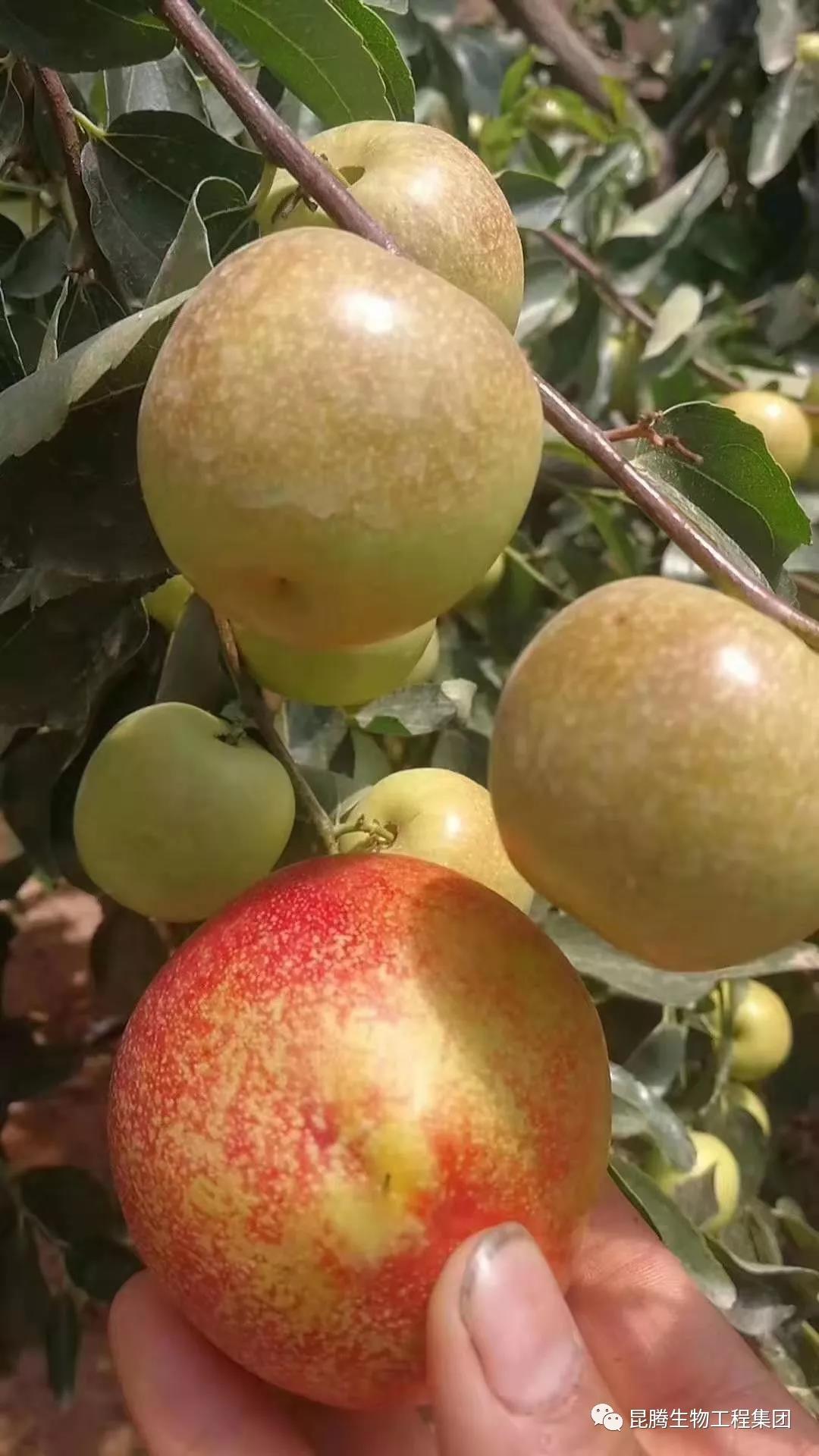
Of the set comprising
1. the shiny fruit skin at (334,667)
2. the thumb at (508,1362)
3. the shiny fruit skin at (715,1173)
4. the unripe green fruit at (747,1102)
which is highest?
the shiny fruit skin at (334,667)

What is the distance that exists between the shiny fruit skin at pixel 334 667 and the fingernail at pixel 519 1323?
0.25m

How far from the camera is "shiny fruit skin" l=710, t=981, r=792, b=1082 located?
3.04 ft

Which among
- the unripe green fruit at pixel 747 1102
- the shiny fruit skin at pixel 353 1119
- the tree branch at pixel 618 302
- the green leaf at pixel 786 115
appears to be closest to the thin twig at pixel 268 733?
the shiny fruit skin at pixel 353 1119

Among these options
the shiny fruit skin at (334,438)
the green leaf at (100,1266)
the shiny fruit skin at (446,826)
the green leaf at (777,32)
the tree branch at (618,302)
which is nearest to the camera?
the shiny fruit skin at (334,438)

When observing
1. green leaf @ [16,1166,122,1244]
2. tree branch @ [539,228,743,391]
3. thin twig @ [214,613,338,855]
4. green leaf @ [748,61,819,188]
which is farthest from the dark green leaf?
green leaf @ [748,61,819,188]

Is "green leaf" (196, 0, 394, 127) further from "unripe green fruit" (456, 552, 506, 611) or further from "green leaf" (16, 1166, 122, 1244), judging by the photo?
"green leaf" (16, 1166, 122, 1244)

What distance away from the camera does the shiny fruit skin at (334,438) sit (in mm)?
327

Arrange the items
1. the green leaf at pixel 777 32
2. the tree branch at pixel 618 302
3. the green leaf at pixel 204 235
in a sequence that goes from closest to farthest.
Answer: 1. the green leaf at pixel 204 235
2. the tree branch at pixel 618 302
3. the green leaf at pixel 777 32

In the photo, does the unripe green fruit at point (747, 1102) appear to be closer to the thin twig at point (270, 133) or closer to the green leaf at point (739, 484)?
the green leaf at point (739, 484)

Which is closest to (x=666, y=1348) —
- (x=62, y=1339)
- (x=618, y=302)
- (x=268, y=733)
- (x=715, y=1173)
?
(x=715, y=1173)

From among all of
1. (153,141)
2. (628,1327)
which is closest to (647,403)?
(153,141)

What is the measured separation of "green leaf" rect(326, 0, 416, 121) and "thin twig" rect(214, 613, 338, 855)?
0.25 metres

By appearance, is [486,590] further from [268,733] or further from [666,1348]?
[666,1348]

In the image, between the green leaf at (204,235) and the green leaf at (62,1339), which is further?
the green leaf at (62,1339)
